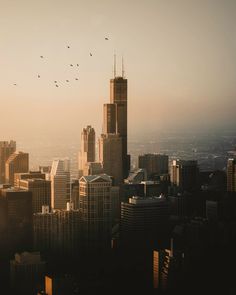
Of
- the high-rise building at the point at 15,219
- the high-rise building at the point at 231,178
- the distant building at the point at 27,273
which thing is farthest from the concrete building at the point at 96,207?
the high-rise building at the point at 231,178

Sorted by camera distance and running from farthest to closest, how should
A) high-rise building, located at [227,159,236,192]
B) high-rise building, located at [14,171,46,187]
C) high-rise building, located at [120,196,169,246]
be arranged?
high-rise building, located at [14,171,46,187], high-rise building, located at [227,159,236,192], high-rise building, located at [120,196,169,246]

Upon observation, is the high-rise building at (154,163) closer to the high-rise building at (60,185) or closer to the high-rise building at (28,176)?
the high-rise building at (60,185)

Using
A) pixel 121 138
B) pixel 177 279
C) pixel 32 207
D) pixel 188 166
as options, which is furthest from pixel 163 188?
pixel 177 279

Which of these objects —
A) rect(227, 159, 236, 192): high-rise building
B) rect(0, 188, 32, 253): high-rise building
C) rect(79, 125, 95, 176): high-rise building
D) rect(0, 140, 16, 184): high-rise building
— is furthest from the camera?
rect(79, 125, 95, 176): high-rise building

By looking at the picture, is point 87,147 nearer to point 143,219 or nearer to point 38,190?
point 38,190

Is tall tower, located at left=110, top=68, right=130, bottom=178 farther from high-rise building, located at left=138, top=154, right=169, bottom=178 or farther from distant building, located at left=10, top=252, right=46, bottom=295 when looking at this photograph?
distant building, located at left=10, top=252, right=46, bottom=295

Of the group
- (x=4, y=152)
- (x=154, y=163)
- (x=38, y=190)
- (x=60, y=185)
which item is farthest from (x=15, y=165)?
(x=154, y=163)

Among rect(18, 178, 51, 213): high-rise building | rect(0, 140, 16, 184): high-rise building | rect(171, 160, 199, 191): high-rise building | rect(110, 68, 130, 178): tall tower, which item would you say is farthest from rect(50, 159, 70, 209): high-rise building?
rect(171, 160, 199, 191): high-rise building
